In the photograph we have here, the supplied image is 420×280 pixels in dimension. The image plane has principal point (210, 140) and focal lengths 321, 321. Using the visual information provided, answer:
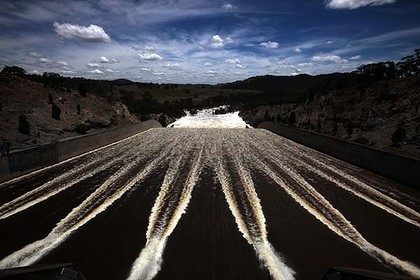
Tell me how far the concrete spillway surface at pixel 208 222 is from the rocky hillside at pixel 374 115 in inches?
409

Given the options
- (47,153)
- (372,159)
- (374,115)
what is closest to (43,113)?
(47,153)

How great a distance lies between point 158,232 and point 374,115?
2811cm

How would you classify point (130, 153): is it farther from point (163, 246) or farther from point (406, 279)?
point (406, 279)

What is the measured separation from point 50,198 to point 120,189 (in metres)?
2.14

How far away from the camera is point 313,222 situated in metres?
8.02

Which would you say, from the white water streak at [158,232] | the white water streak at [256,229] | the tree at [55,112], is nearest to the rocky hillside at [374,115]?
the white water streak at [256,229]

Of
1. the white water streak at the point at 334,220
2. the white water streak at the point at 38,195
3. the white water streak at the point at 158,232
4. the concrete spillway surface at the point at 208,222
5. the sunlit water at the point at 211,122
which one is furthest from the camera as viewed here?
the sunlit water at the point at 211,122

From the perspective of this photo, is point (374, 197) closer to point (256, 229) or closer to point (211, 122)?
point (256, 229)

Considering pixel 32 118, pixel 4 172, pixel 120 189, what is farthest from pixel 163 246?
pixel 32 118

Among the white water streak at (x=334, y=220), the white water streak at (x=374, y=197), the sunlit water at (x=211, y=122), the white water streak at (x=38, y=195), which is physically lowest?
the sunlit water at (x=211, y=122)

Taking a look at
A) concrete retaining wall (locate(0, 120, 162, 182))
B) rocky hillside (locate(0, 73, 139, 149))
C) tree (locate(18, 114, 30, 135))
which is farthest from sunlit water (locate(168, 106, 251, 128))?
concrete retaining wall (locate(0, 120, 162, 182))

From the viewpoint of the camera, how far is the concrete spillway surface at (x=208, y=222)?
5875 millimetres

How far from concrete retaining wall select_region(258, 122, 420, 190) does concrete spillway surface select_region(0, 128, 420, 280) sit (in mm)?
670

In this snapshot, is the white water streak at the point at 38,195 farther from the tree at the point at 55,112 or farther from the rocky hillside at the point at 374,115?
the rocky hillside at the point at 374,115
